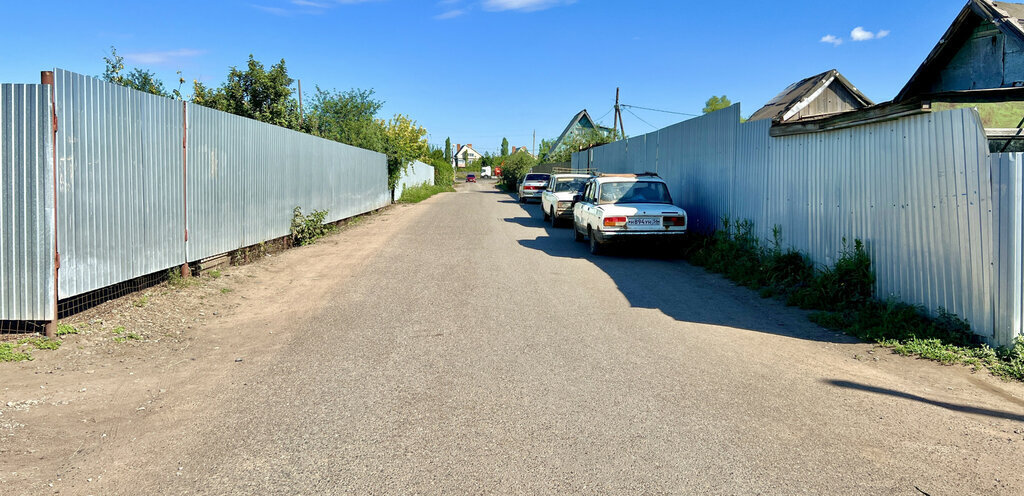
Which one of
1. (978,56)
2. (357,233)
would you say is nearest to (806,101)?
(978,56)

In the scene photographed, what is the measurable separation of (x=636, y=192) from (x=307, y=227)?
715cm

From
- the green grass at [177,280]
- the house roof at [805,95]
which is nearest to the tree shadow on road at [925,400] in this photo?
the green grass at [177,280]

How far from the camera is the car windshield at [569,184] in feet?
69.8

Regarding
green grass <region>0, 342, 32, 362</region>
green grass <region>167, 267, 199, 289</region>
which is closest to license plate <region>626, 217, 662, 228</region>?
green grass <region>167, 267, 199, 289</region>

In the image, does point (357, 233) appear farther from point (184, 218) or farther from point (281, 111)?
point (281, 111)

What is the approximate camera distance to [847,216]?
8555mm

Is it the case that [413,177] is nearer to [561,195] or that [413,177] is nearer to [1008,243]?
[561,195]

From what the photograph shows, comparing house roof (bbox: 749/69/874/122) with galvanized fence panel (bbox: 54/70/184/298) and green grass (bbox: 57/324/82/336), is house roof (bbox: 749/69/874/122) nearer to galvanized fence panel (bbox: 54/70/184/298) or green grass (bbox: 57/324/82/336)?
galvanized fence panel (bbox: 54/70/184/298)

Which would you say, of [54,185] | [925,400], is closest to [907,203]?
[925,400]

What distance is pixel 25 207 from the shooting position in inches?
240

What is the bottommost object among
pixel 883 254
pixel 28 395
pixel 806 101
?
pixel 28 395

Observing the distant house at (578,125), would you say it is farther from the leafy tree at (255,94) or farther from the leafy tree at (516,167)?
the leafy tree at (255,94)

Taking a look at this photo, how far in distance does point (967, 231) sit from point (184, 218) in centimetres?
886

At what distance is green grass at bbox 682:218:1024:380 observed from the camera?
599 cm
